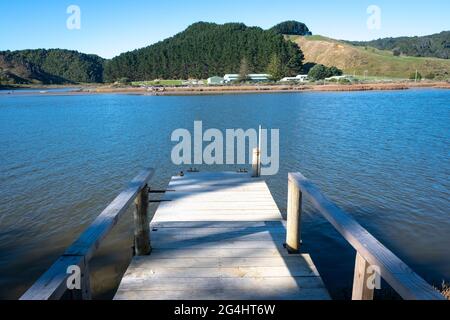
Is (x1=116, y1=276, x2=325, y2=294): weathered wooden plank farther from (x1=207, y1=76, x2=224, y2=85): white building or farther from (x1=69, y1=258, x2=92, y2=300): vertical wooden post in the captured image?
(x1=207, y1=76, x2=224, y2=85): white building

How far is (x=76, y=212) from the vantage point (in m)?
11.0

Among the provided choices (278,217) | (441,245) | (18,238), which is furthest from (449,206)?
(18,238)

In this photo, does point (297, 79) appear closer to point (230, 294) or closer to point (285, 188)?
point (285, 188)

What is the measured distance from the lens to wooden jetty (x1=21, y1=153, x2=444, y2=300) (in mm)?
2416

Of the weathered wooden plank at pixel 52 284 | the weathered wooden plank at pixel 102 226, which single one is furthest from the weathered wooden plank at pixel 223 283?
the weathered wooden plank at pixel 52 284

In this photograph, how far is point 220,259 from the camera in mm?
5172

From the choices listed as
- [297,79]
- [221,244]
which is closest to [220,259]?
[221,244]

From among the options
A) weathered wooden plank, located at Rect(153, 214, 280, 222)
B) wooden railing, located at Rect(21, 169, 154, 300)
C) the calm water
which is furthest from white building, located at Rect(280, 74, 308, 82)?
wooden railing, located at Rect(21, 169, 154, 300)

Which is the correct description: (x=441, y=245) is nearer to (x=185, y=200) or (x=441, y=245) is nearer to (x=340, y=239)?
(x=340, y=239)

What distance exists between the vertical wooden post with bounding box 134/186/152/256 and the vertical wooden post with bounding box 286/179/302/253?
2.15m

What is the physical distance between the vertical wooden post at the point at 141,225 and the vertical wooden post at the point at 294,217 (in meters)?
2.15

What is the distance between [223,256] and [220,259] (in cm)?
11

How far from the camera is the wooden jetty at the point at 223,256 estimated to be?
2416 millimetres

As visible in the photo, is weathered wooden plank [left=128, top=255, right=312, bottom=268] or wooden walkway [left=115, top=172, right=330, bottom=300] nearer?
wooden walkway [left=115, top=172, right=330, bottom=300]
